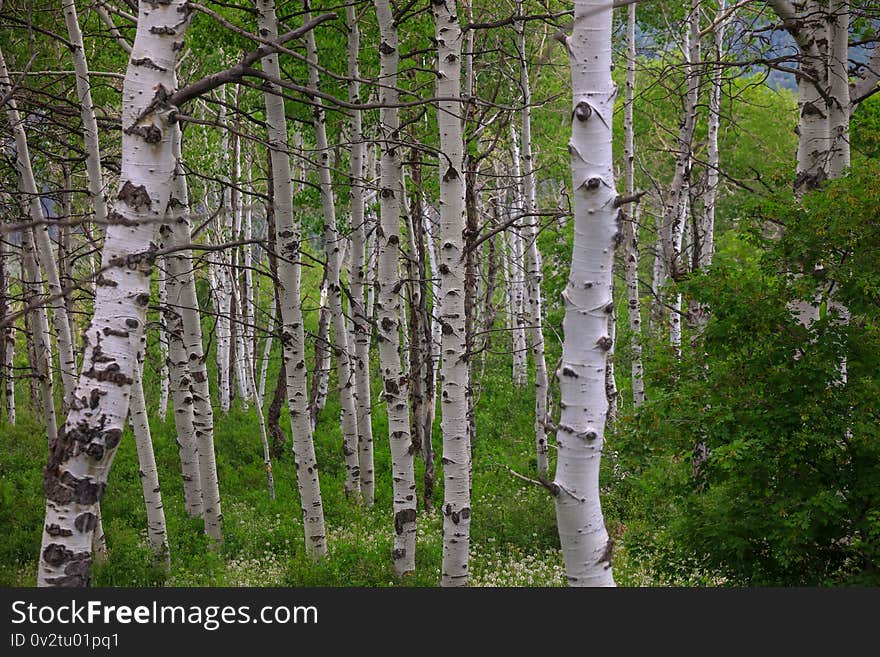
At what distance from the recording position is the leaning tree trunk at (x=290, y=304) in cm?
791

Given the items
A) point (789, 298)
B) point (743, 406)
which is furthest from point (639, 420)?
point (789, 298)

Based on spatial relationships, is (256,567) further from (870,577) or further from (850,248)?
(850,248)

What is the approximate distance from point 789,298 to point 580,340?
2.93 m

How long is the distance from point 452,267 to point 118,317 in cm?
345

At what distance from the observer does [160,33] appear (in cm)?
391

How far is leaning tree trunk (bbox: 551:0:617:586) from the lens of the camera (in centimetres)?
375

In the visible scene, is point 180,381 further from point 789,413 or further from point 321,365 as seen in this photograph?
point 789,413

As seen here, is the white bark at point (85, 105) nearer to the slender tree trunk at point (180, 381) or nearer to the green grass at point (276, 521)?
the slender tree trunk at point (180, 381)

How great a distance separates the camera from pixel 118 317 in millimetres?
3818

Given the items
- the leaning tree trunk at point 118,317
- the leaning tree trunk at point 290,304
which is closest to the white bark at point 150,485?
the leaning tree trunk at point 290,304

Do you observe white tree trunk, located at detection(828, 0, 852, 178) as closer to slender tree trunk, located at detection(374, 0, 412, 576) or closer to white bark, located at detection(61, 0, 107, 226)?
slender tree trunk, located at detection(374, 0, 412, 576)

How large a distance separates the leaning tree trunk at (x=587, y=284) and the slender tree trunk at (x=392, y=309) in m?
4.24

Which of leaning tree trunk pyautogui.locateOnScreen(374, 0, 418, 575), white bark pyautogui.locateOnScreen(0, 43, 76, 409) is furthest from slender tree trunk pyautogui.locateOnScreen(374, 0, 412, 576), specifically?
white bark pyautogui.locateOnScreen(0, 43, 76, 409)

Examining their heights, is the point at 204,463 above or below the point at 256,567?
above
